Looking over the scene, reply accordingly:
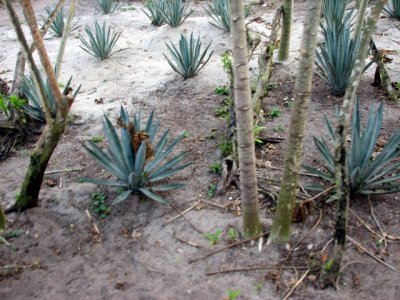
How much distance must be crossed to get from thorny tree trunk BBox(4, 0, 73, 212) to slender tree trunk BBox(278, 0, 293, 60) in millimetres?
3211

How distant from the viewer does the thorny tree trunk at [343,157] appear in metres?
1.92

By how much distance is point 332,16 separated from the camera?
569 centimetres

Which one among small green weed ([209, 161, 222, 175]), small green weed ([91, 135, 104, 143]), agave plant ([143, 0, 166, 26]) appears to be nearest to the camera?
small green weed ([209, 161, 222, 175])

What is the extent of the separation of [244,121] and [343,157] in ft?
1.77

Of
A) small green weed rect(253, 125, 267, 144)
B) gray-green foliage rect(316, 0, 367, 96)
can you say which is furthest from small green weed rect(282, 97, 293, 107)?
small green weed rect(253, 125, 267, 144)

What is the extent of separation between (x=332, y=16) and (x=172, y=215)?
417 cm

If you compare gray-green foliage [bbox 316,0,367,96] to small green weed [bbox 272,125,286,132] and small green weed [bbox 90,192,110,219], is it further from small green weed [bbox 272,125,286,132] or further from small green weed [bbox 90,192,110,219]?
small green weed [bbox 90,192,110,219]

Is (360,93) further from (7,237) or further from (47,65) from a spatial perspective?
(7,237)

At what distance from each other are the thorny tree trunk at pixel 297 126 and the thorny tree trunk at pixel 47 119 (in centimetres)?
152

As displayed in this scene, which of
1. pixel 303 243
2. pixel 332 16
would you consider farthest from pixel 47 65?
pixel 332 16

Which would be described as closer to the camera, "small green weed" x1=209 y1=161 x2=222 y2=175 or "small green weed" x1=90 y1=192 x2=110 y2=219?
"small green weed" x1=90 y1=192 x2=110 y2=219

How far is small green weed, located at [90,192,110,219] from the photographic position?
300 centimetres

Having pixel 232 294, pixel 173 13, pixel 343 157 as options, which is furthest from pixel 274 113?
pixel 173 13

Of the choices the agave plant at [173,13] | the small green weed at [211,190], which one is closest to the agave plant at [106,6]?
the agave plant at [173,13]
